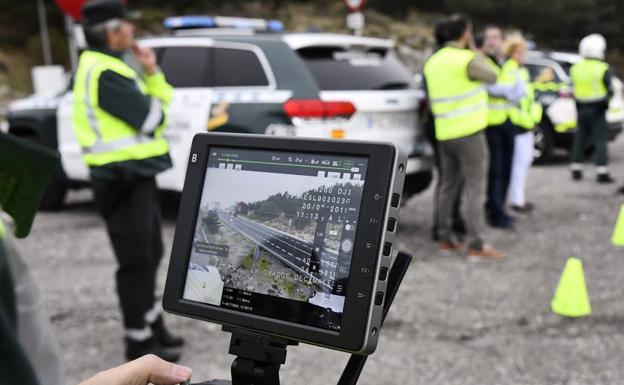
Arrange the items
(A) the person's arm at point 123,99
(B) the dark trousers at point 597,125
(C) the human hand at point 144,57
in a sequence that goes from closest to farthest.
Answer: (A) the person's arm at point 123,99
(C) the human hand at point 144,57
(B) the dark trousers at point 597,125

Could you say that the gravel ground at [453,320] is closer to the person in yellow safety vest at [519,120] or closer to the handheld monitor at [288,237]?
the person in yellow safety vest at [519,120]

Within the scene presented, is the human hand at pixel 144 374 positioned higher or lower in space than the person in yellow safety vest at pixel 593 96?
higher

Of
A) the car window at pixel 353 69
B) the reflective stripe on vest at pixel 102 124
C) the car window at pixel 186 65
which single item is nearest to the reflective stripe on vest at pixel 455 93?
the car window at pixel 353 69

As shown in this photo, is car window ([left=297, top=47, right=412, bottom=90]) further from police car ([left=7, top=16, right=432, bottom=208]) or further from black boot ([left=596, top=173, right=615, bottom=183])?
black boot ([left=596, top=173, right=615, bottom=183])

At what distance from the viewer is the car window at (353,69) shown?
6.08 m

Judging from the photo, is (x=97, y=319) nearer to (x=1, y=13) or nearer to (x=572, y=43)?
(x=1, y=13)

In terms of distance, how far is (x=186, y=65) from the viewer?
6.70 metres

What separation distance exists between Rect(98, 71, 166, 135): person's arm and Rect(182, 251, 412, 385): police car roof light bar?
236cm

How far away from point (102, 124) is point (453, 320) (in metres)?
2.26

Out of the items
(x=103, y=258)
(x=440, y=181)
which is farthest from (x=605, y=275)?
(x=103, y=258)

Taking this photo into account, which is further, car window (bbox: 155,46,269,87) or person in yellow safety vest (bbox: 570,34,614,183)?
person in yellow safety vest (bbox: 570,34,614,183)

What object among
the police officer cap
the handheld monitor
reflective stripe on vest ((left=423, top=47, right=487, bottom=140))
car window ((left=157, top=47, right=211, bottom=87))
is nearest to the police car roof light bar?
the handheld monitor

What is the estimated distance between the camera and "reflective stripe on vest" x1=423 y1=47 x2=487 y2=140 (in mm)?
5719

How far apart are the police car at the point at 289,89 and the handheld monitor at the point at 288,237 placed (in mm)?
3939
